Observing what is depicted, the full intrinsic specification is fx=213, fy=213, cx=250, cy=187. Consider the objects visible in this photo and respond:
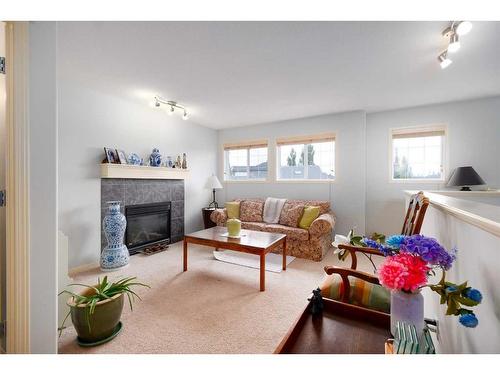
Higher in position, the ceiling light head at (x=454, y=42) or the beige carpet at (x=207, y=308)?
the ceiling light head at (x=454, y=42)

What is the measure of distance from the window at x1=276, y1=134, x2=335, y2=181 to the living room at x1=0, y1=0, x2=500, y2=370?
1.7 inches

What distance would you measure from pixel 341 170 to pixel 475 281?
341 cm

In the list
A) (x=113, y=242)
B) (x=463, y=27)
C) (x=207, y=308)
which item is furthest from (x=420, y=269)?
(x=113, y=242)

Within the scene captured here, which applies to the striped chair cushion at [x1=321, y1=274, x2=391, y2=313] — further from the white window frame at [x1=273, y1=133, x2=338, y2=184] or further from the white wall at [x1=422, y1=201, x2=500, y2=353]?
the white window frame at [x1=273, y1=133, x2=338, y2=184]

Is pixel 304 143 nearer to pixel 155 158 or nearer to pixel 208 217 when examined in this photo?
pixel 208 217

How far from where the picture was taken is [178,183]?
14.1 ft

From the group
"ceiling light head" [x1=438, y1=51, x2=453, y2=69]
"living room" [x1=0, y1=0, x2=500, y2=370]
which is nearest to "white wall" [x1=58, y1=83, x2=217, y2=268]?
"living room" [x1=0, y1=0, x2=500, y2=370]

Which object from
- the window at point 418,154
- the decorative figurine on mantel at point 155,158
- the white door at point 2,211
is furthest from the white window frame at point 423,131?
the white door at point 2,211

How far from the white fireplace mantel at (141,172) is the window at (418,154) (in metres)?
4.00

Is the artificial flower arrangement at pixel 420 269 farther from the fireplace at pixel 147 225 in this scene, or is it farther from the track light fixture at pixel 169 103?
the fireplace at pixel 147 225

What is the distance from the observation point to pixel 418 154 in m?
3.75

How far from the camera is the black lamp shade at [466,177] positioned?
3.08m

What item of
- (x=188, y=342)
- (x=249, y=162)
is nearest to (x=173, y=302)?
(x=188, y=342)

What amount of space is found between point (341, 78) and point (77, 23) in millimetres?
2659
